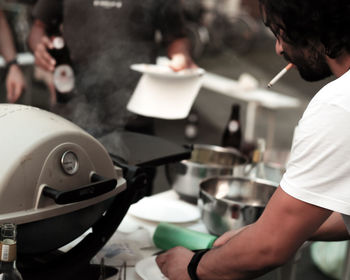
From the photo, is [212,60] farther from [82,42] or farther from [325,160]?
[325,160]

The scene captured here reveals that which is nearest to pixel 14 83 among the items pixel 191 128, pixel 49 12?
pixel 49 12

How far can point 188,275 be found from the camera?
1.22 meters

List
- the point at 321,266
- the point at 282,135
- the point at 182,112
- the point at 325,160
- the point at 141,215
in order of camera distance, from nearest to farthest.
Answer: the point at 325,160 → the point at 141,215 → the point at 182,112 → the point at 321,266 → the point at 282,135

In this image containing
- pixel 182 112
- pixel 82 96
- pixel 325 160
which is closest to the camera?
pixel 325 160

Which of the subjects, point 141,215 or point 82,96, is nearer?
point 141,215

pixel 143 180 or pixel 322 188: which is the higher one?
pixel 322 188

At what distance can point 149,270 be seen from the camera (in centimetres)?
131

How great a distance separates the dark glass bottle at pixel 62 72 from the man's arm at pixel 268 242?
144 centimetres

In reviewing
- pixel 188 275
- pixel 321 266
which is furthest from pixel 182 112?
pixel 321 266

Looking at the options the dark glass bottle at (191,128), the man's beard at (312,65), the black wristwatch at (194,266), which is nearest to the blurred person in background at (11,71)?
the black wristwatch at (194,266)

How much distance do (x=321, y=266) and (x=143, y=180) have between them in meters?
2.01

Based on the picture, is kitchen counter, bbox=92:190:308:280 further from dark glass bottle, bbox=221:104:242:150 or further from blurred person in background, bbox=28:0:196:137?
dark glass bottle, bbox=221:104:242:150

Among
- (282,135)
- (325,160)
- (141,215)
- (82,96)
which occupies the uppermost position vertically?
(325,160)

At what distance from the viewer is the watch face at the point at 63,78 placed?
2.46 metres
